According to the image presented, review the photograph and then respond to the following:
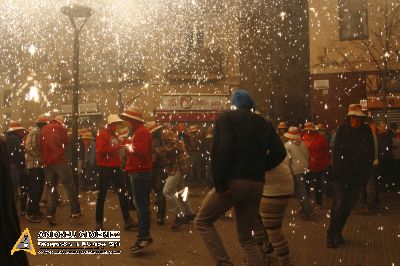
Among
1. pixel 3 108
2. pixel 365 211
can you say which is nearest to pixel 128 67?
Answer: pixel 3 108

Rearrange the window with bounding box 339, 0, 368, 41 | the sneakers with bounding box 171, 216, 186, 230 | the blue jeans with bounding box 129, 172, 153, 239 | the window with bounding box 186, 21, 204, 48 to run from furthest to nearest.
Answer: the window with bounding box 186, 21, 204, 48 < the window with bounding box 339, 0, 368, 41 < the sneakers with bounding box 171, 216, 186, 230 < the blue jeans with bounding box 129, 172, 153, 239

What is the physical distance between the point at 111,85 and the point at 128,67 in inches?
63.1

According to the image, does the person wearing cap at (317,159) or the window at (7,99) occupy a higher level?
the window at (7,99)

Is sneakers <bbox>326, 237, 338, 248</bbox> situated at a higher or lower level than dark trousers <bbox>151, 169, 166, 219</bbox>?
lower

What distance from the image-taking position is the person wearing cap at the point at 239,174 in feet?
14.0

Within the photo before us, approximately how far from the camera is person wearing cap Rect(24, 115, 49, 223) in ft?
28.3

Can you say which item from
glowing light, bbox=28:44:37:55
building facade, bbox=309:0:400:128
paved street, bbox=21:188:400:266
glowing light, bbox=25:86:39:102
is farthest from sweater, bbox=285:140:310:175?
glowing light, bbox=28:44:37:55

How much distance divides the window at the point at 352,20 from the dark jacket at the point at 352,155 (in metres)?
12.5

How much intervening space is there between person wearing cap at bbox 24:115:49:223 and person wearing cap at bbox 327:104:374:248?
5.28m

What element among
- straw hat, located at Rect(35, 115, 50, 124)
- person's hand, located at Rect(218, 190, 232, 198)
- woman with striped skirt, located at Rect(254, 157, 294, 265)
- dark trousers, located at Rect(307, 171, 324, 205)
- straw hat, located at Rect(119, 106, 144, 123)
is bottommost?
dark trousers, located at Rect(307, 171, 324, 205)

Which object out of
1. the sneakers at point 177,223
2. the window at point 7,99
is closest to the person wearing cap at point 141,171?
the sneakers at point 177,223

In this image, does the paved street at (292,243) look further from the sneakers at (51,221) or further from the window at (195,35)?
the window at (195,35)

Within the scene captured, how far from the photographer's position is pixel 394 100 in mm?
16922

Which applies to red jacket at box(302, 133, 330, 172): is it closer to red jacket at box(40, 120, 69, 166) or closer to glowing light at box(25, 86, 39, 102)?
red jacket at box(40, 120, 69, 166)
